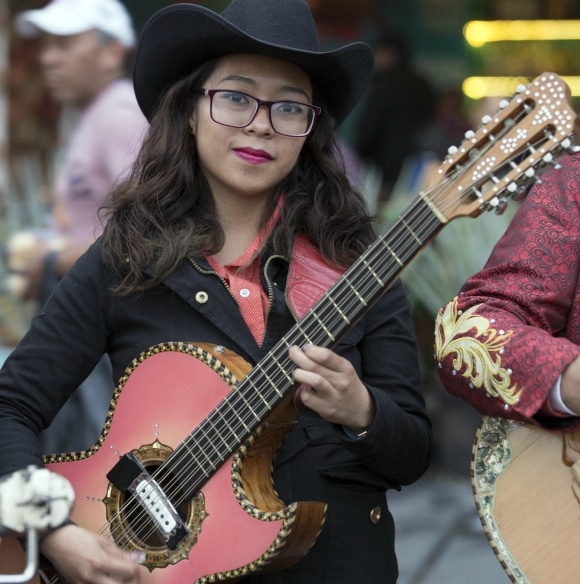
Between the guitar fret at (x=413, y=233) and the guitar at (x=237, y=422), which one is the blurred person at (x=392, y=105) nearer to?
the guitar at (x=237, y=422)

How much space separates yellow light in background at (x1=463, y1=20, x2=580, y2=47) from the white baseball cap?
10.3ft

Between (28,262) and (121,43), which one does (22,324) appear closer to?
(28,262)

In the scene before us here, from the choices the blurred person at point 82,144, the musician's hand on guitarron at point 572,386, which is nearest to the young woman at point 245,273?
the musician's hand on guitarron at point 572,386

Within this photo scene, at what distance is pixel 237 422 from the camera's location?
2598 millimetres

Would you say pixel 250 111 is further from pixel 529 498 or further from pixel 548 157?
pixel 529 498

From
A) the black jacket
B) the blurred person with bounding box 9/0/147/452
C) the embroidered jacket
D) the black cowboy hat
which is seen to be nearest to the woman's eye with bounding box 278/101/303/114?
the black cowboy hat

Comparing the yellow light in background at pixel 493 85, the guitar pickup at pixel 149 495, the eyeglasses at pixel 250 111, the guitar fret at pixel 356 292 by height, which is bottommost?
the guitar pickup at pixel 149 495

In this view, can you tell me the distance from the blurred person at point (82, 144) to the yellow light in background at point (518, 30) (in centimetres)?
316

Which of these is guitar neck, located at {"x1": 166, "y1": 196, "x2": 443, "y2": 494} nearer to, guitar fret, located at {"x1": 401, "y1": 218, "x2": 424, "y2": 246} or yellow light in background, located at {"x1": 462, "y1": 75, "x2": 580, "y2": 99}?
guitar fret, located at {"x1": 401, "y1": 218, "x2": 424, "y2": 246}

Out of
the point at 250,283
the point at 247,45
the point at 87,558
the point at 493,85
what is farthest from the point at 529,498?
the point at 493,85

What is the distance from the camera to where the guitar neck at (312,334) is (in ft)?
7.92

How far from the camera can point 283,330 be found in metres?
2.74

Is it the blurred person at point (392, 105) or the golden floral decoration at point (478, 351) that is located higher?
the blurred person at point (392, 105)

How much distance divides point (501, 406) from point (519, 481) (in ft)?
0.54
